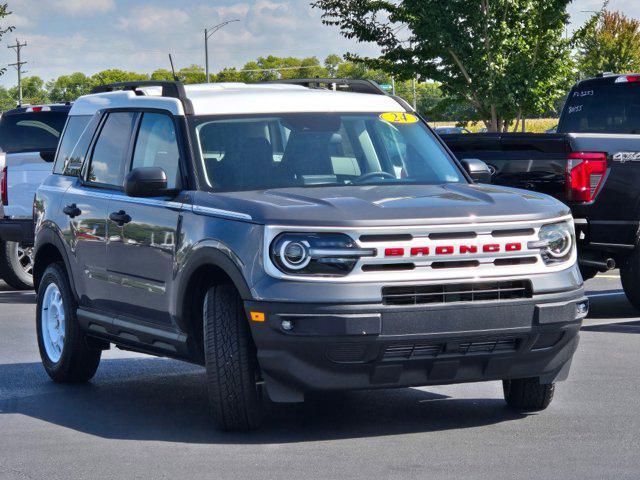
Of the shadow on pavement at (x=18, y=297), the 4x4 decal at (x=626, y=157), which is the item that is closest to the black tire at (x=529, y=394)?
the 4x4 decal at (x=626, y=157)

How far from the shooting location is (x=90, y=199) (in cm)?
885

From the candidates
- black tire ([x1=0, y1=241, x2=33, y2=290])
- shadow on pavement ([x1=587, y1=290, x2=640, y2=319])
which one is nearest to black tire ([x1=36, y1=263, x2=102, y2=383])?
shadow on pavement ([x1=587, y1=290, x2=640, y2=319])

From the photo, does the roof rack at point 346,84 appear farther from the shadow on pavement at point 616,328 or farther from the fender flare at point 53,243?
the shadow on pavement at point 616,328

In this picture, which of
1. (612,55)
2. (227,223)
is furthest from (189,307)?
(612,55)

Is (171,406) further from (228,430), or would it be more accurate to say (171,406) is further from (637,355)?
(637,355)

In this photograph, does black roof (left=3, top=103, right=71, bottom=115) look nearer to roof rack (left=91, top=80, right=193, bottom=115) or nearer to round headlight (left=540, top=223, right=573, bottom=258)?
roof rack (left=91, top=80, right=193, bottom=115)

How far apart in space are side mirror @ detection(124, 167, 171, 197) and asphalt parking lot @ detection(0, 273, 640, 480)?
1290 millimetres

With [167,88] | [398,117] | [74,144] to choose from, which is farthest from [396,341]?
[74,144]

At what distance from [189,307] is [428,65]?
69.1ft

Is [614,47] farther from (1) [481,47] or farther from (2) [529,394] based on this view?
(2) [529,394]

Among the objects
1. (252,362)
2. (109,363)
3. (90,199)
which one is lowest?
(109,363)

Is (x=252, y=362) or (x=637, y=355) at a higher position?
(x=252, y=362)

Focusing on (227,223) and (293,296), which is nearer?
(293,296)

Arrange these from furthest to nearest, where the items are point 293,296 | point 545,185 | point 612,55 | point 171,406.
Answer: point 612,55 < point 545,185 < point 171,406 < point 293,296
